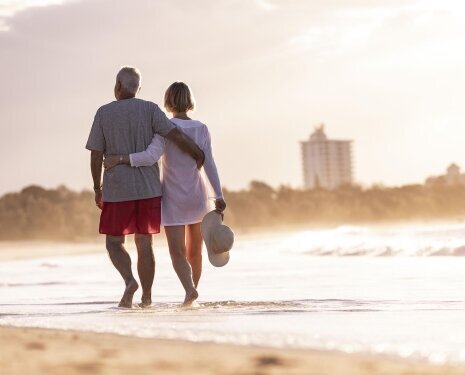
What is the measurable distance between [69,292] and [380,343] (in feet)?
15.2

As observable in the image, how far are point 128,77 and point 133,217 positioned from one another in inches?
33.9

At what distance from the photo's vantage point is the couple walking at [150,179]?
19.1 ft

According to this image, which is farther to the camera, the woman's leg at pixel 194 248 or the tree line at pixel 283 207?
the tree line at pixel 283 207

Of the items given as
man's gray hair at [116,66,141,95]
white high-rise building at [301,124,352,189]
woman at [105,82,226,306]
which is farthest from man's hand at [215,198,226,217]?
Answer: white high-rise building at [301,124,352,189]

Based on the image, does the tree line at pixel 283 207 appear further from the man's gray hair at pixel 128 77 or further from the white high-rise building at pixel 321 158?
the white high-rise building at pixel 321 158

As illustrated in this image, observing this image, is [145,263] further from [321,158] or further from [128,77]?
[321,158]

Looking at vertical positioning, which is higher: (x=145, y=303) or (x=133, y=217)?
(x=133, y=217)

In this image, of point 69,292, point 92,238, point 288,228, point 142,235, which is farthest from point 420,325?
point 288,228

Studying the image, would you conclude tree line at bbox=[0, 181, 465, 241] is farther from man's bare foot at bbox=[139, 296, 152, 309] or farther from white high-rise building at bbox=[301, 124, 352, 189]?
white high-rise building at bbox=[301, 124, 352, 189]

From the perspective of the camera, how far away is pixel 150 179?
5832 millimetres

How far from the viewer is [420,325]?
13.8 ft

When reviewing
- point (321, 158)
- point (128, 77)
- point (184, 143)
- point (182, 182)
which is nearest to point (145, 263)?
point (182, 182)

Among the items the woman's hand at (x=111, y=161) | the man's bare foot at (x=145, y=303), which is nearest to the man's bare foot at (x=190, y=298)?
the man's bare foot at (x=145, y=303)

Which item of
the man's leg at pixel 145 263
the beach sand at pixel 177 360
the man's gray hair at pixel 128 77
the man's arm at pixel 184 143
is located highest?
the man's gray hair at pixel 128 77
